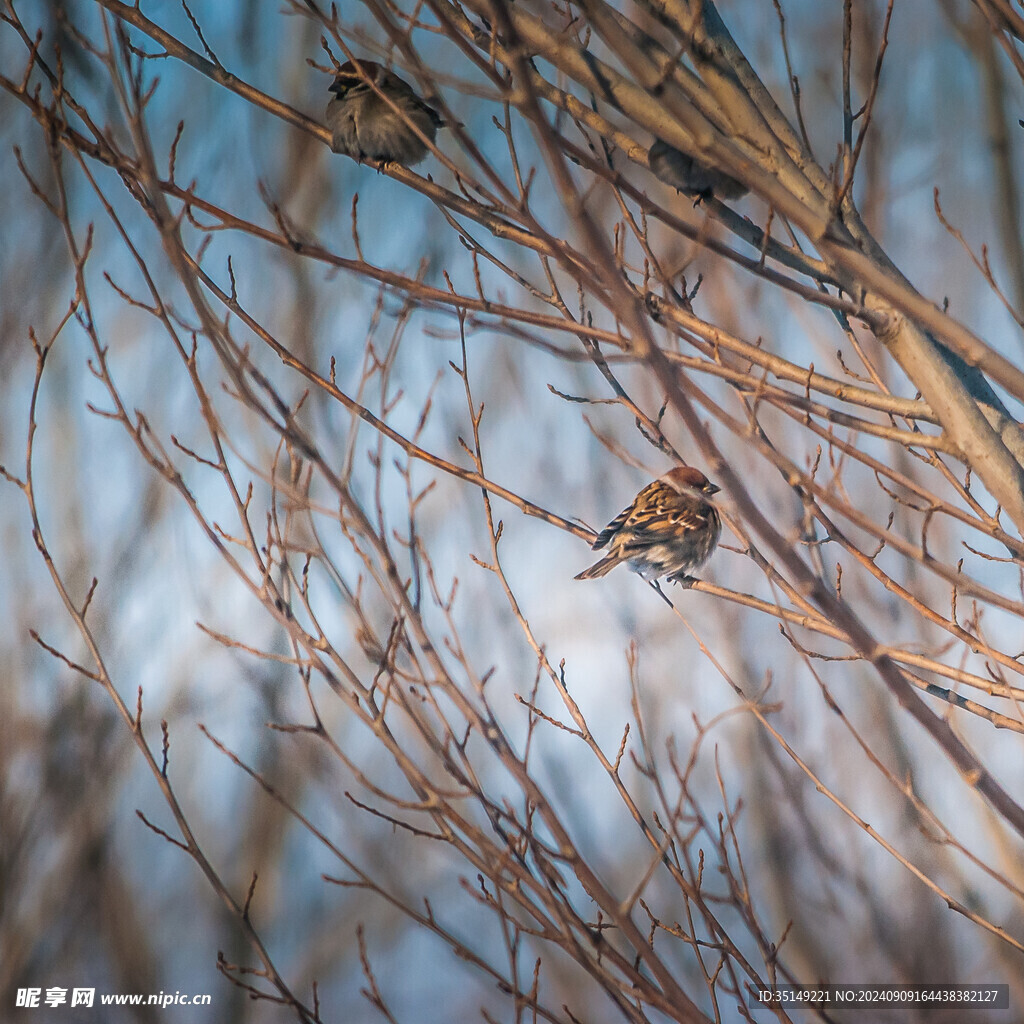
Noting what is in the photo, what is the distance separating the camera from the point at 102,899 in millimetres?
5328

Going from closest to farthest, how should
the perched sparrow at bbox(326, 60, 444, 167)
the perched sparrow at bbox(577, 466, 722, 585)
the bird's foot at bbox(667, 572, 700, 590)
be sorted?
the perched sparrow at bbox(326, 60, 444, 167) → the bird's foot at bbox(667, 572, 700, 590) → the perched sparrow at bbox(577, 466, 722, 585)

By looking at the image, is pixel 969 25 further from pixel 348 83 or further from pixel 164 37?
pixel 164 37

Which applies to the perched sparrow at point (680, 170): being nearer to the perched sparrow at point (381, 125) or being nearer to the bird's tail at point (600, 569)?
the perched sparrow at point (381, 125)

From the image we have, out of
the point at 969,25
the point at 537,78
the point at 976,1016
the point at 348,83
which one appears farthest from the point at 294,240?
the point at 976,1016

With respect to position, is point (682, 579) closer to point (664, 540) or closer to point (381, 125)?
point (664, 540)

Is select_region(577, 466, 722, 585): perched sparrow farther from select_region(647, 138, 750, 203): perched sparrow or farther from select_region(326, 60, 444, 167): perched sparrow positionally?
select_region(647, 138, 750, 203): perched sparrow

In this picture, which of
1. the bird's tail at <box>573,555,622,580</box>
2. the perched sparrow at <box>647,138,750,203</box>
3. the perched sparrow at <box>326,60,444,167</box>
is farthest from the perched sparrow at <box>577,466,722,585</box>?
the perched sparrow at <box>647,138,750,203</box>

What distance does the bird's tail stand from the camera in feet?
12.2

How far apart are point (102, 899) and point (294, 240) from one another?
4990 millimetres

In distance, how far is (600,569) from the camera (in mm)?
3760

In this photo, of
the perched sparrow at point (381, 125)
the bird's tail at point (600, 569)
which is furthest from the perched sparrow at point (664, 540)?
the perched sparrow at point (381, 125)

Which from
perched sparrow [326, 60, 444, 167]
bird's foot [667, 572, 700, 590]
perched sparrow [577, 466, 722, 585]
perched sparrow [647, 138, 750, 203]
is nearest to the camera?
perched sparrow [647, 138, 750, 203]

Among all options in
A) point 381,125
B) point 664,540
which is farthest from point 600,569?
point 381,125

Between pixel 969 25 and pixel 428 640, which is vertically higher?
pixel 969 25
